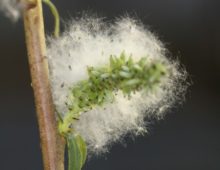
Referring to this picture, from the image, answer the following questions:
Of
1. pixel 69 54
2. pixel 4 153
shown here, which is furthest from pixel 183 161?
pixel 69 54

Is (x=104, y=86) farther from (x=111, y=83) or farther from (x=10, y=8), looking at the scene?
(x=10, y=8)

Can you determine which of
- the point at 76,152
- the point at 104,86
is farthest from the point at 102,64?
the point at 76,152

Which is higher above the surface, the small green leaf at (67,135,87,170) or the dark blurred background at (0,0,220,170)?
the dark blurred background at (0,0,220,170)

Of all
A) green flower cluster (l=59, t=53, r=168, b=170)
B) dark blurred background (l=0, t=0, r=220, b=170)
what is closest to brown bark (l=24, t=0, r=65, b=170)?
green flower cluster (l=59, t=53, r=168, b=170)

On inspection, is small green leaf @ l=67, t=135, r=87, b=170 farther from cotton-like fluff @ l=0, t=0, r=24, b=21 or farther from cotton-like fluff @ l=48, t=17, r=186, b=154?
cotton-like fluff @ l=0, t=0, r=24, b=21

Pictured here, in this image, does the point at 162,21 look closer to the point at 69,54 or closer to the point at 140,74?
the point at 69,54
